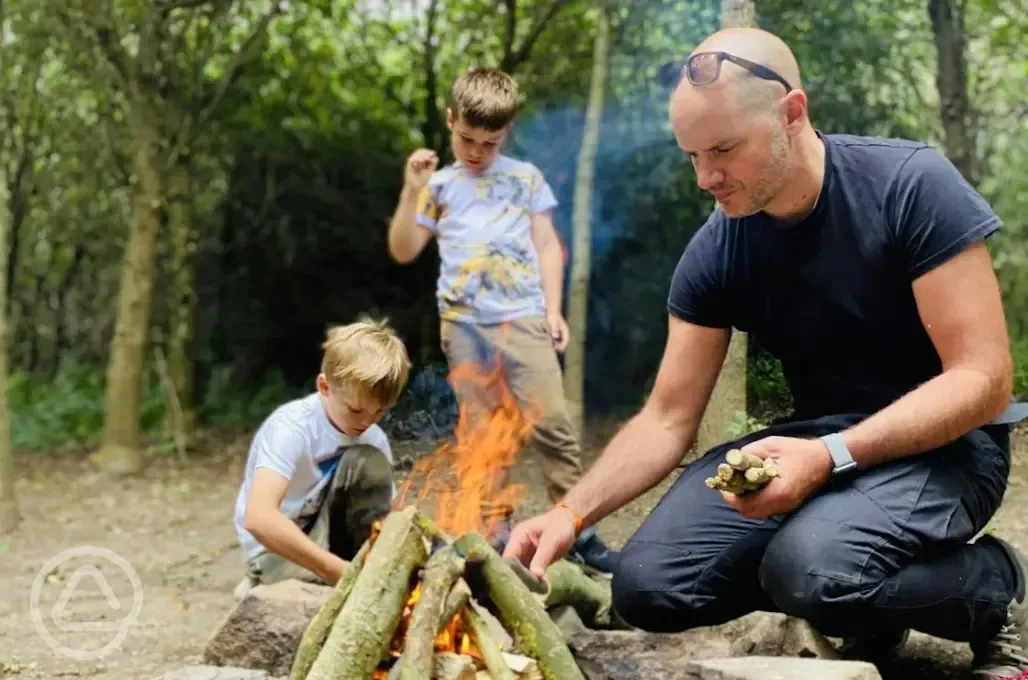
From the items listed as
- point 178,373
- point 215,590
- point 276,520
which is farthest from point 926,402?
point 178,373

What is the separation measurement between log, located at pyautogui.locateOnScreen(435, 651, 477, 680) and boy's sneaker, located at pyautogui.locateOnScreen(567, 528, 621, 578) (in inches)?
55.8

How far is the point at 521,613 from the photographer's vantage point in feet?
8.14

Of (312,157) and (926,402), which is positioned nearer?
(926,402)

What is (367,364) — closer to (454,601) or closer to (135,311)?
(454,601)

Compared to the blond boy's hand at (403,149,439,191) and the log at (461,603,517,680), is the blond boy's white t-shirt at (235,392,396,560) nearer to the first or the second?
the log at (461,603,517,680)

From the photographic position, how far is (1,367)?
17.9 ft

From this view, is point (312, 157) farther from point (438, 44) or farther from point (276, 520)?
point (276, 520)

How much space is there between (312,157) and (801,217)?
6788 mm

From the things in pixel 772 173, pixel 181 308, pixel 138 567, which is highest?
pixel 772 173

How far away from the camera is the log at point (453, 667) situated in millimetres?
2357

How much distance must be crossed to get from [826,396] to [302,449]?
1456 mm

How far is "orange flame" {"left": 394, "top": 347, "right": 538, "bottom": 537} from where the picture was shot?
10.4 ft

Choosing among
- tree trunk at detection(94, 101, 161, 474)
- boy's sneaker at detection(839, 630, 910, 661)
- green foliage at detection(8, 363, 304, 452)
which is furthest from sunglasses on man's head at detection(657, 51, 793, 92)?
green foliage at detection(8, 363, 304, 452)

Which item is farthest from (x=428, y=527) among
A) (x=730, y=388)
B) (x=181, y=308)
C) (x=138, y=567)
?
(x=181, y=308)
